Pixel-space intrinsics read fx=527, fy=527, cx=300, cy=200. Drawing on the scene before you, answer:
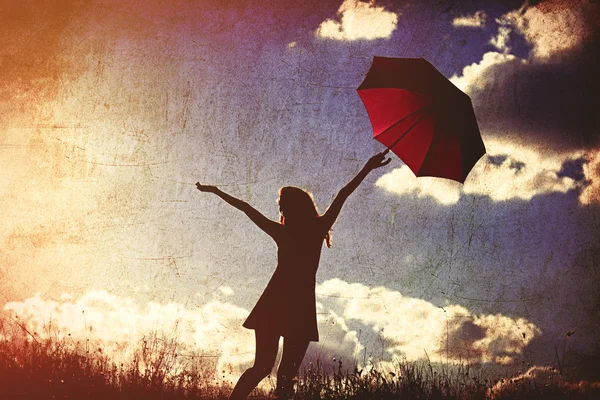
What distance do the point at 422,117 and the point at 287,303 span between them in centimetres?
212

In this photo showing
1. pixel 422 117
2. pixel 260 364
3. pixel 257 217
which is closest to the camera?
pixel 260 364

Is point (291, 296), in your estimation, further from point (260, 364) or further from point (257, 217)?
point (257, 217)

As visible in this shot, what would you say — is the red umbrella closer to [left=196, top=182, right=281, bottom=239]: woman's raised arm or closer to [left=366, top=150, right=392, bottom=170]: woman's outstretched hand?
[left=366, top=150, right=392, bottom=170]: woman's outstretched hand

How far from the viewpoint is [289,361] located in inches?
178

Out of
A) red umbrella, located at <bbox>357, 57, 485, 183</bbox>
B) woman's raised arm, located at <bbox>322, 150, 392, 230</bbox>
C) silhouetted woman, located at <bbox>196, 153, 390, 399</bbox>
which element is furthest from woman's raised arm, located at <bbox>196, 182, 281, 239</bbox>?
red umbrella, located at <bbox>357, 57, 485, 183</bbox>

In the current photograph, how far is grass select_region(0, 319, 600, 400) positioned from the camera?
5129 mm

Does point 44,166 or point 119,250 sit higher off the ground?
point 44,166

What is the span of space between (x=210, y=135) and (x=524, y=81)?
3918 millimetres

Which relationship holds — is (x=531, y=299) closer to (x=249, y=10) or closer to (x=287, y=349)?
(x=287, y=349)

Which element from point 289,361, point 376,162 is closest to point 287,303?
point 289,361

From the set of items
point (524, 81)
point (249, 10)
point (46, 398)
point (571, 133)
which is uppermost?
point (249, 10)

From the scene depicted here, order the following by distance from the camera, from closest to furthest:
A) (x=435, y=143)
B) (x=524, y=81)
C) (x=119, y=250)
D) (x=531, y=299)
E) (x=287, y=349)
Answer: (x=287, y=349)
(x=435, y=143)
(x=119, y=250)
(x=531, y=299)
(x=524, y=81)

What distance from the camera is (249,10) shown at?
6227 mm

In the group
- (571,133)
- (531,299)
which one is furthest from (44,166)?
(571,133)
